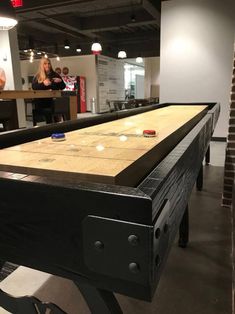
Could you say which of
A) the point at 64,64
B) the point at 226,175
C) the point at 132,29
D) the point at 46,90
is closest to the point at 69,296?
the point at 226,175

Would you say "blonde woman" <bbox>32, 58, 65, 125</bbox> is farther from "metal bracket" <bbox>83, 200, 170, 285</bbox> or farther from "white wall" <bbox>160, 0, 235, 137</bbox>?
"metal bracket" <bbox>83, 200, 170, 285</bbox>

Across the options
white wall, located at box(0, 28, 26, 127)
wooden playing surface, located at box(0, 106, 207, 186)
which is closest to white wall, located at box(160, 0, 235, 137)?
white wall, located at box(0, 28, 26, 127)

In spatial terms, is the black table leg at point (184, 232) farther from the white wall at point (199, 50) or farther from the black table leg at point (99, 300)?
the white wall at point (199, 50)

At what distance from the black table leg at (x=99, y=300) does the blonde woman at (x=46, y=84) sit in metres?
5.20

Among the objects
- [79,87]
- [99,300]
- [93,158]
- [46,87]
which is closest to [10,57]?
[46,87]

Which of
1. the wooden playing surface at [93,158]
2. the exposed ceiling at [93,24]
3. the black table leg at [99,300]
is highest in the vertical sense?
the exposed ceiling at [93,24]

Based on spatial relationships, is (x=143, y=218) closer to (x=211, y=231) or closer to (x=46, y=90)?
(x=211, y=231)

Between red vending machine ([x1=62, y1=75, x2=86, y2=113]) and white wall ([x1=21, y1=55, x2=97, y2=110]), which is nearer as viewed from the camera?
red vending machine ([x1=62, y1=75, x2=86, y2=113])

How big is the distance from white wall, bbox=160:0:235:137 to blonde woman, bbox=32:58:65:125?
7.50 ft

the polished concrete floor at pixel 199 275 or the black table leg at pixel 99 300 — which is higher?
the black table leg at pixel 99 300

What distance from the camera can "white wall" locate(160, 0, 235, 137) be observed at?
5.21 meters

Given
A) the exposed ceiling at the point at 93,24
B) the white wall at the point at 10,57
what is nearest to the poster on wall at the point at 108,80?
the exposed ceiling at the point at 93,24

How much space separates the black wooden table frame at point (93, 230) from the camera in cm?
50

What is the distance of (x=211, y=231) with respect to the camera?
6.87 ft
